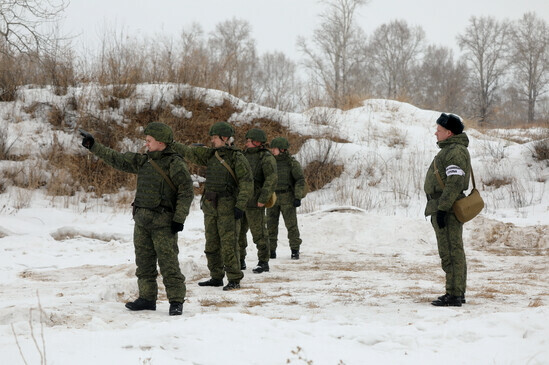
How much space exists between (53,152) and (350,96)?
41.7ft

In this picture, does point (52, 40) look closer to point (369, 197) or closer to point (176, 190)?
point (369, 197)

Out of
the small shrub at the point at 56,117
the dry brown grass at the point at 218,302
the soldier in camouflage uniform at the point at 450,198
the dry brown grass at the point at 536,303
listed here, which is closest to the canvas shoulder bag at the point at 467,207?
the soldier in camouflage uniform at the point at 450,198

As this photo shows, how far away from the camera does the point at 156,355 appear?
340 centimetres

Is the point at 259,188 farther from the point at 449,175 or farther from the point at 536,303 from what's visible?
the point at 536,303

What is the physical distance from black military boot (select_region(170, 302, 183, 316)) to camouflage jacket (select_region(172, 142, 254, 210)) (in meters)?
1.67

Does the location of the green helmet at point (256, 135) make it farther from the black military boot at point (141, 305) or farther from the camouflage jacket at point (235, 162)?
the black military boot at point (141, 305)

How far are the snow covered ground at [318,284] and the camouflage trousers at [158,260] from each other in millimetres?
258

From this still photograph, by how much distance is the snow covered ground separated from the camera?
365cm

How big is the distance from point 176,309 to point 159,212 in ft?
3.07

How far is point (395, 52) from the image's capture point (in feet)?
148

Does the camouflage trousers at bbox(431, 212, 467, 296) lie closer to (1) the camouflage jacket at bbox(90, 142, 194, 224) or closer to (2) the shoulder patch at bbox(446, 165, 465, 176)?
(2) the shoulder patch at bbox(446, 165, 465, 176)

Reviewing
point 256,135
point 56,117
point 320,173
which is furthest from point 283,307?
point 56,117

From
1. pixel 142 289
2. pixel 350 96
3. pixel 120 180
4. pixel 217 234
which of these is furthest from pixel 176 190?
pixel 350 96

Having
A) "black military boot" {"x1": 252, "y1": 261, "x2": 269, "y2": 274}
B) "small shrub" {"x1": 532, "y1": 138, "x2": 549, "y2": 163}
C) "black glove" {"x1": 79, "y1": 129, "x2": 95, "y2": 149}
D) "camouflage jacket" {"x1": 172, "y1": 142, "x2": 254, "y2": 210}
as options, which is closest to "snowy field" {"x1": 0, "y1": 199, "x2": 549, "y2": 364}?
"black military boot" {"x1": 252, "y1": 261, "x2": 269, "y2": 274}
